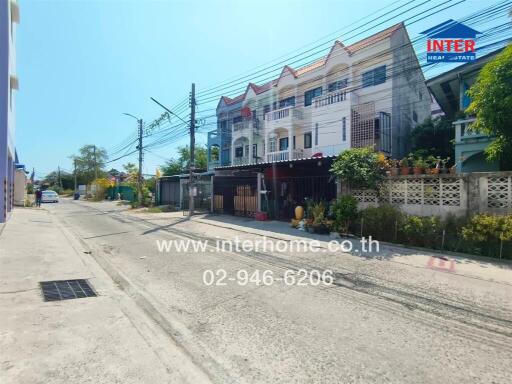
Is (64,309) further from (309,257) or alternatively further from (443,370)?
(309,257)

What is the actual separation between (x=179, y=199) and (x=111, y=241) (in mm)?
16653

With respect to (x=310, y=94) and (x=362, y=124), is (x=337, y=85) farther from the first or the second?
(x=362, y=124)

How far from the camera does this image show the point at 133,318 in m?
4.46

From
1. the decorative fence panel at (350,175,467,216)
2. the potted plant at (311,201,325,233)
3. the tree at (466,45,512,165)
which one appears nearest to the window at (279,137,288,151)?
the potted plant at (311,201,325,233)

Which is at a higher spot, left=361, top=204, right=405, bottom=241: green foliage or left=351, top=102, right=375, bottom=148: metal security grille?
left=351, top=102, right=375, bottom=148: metal security grille

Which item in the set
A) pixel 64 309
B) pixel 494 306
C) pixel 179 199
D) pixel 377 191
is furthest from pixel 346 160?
pixel 179 199

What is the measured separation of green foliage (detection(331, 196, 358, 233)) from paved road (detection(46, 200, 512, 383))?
370 centimetres

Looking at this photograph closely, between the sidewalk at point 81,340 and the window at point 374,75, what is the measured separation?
20.0 meters

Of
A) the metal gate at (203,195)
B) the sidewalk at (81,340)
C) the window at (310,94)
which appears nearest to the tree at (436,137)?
the window at (310,94)

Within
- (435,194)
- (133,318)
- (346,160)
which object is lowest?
(133,318)

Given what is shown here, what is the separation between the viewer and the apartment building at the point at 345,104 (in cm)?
2059

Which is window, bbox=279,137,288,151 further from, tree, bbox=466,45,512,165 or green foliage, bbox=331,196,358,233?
tree, bbox=466,45,512,165

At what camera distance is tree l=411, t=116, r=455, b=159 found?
19.1 meters

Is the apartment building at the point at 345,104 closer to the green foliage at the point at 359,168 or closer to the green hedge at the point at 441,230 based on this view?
the green foliage at the point at 359,168
